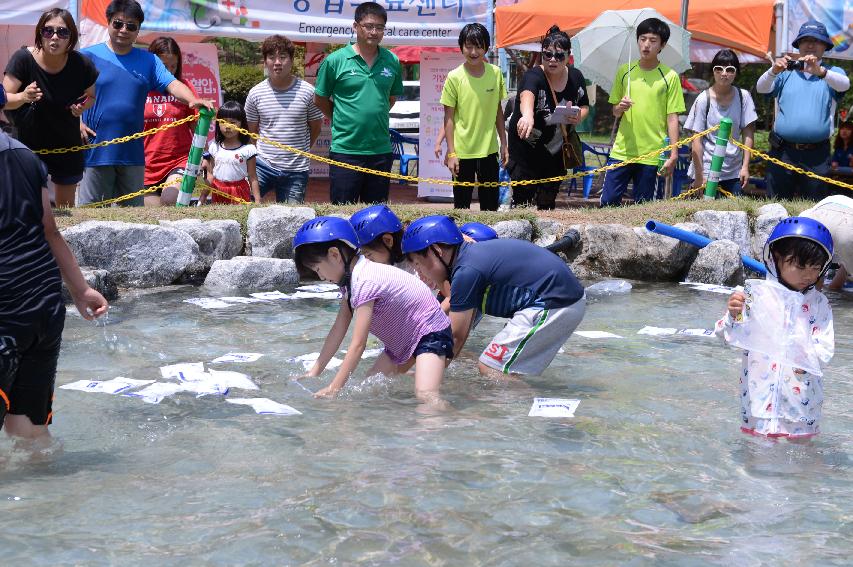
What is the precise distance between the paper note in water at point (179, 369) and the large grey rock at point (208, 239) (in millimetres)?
2666

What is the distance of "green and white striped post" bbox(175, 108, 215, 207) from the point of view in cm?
915

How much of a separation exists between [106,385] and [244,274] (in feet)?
9.92

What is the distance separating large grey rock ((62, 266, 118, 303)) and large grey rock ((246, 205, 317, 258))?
4.16ft

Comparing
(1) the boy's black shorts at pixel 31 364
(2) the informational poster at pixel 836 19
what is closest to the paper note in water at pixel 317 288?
(1) the boy's black shorts at pixel 31 364

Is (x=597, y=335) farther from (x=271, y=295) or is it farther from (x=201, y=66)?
(x=201, y=66)

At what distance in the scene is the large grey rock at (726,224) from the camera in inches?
381

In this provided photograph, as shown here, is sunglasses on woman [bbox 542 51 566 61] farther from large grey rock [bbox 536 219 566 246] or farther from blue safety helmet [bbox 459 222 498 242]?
blue safety helmet [bbox 459 222 498 242]

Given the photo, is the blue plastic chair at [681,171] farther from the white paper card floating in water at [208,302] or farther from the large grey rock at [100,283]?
the large grey rock at [100,283]

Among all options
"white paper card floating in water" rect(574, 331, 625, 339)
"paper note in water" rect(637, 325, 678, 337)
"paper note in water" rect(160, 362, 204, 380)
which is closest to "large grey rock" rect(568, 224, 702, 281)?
"paper note in water" rect(637, 325, 678, 337)

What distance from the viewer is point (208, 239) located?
8812 mm

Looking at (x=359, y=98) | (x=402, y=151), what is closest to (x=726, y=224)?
(x=359, y=98)

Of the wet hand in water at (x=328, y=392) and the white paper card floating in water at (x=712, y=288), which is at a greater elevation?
the wet hand in water at (x=328, y=392)

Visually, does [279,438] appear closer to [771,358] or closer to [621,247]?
[771,358]

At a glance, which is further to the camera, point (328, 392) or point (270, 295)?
point (270, 295)
